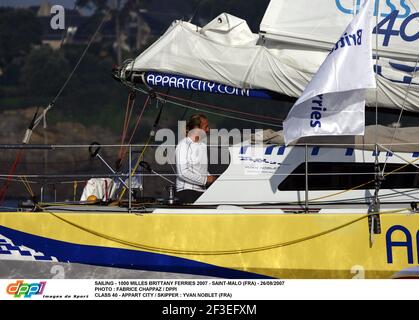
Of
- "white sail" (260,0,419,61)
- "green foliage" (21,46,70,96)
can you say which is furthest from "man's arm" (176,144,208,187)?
"green foliage" (21,46,70,96)

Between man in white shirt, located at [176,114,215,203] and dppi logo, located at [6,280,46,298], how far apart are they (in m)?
2.50

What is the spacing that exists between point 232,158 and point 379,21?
6.78ft

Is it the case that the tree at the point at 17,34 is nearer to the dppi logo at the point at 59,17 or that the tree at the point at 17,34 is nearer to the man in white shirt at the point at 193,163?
the dppi logo at the point at 59,17

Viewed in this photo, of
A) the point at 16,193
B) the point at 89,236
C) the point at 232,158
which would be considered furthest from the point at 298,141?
the point at 16,193

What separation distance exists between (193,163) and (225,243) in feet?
3.33

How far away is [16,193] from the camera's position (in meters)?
22.1

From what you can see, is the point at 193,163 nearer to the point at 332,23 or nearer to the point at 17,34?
the point at 332,23

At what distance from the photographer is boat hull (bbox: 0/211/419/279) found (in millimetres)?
8672

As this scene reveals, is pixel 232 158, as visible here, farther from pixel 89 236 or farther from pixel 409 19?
pixel 409 19

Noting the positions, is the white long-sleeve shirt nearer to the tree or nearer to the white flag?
the white flag

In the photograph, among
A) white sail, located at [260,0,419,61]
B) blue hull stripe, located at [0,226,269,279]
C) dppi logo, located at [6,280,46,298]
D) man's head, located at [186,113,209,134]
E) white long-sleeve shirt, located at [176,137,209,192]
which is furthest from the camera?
white sail, located at [260,0,419,61]

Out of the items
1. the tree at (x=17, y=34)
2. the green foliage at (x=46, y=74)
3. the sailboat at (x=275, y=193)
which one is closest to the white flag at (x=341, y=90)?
the sailboat at (x=275, y=193)

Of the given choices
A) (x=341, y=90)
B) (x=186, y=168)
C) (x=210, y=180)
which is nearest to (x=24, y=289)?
(x=186, y=168)

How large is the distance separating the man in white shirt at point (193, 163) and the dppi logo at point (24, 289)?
2.50 m
